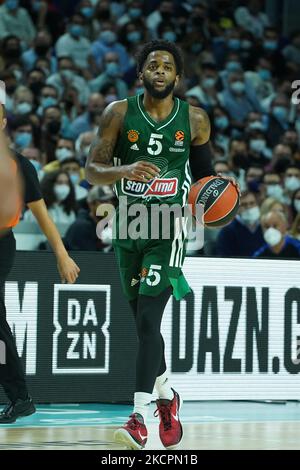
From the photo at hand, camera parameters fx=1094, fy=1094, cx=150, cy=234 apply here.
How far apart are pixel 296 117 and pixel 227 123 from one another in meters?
1.82

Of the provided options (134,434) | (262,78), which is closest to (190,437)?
(134,434)

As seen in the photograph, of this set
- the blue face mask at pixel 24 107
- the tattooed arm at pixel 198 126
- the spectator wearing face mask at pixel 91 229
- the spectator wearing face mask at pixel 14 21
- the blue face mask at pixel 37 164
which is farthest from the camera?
the spectator wearing face mask at pixel 14 21

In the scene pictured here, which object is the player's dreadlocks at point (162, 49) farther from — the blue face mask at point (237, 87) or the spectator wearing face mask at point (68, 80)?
the blue face mask at point (237, 87)

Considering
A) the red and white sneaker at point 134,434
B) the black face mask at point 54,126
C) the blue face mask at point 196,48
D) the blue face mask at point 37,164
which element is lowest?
the red and white sneaker at point 134,434

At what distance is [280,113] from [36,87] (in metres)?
4.65

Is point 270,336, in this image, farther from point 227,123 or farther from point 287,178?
point 227,123

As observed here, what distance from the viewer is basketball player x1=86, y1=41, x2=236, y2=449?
21.4ft

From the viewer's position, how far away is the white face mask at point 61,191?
1163 cm

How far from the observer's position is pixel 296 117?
18375mm

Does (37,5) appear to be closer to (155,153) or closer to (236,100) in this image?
(236,100)

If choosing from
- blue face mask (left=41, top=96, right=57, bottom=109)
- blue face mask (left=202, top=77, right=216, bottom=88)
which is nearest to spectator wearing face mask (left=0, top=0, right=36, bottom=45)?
blue face mask (left=41, top=96, right=57, bottom=109)

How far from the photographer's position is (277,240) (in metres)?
11.6

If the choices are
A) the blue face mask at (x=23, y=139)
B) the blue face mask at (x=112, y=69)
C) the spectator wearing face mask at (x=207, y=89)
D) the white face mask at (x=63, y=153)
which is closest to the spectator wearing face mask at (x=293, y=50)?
the spectator wearing face mask at (x=207, y=89)

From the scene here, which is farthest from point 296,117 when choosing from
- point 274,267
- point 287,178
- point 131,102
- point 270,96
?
point 131,102
